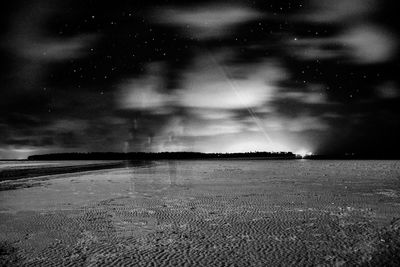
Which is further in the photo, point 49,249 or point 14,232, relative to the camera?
point 14,232

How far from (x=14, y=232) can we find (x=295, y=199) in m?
9.52

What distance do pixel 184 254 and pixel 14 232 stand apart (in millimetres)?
4446

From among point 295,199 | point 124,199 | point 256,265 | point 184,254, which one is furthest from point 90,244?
point 295,199

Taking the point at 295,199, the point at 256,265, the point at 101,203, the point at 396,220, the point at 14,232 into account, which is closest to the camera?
the point at 256,265

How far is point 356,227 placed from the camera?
846 cm

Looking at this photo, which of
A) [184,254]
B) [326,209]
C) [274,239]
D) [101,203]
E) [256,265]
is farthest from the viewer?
[101,203]

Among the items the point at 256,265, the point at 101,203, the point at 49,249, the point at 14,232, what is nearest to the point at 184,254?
the point at 256,265

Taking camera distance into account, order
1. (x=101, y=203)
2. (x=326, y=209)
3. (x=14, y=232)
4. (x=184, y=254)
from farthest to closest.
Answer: (x=101, y=203) < (x=326, y=209) < (x=14, y=232) < (x=184, y=254)

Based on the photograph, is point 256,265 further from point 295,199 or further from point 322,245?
point 295,199

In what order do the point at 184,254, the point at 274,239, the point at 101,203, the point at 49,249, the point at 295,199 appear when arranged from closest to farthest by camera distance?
the point at 184,254 → the point at 49,249 → the point at 274,239 → the point at 101,203 → the point at 295,199

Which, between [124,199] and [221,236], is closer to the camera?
[221,236]

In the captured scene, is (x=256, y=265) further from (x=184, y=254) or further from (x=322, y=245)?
(x=322, y=245)

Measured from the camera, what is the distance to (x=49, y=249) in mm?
6727

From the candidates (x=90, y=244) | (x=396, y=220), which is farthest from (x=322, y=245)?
(x=90, y=244)
